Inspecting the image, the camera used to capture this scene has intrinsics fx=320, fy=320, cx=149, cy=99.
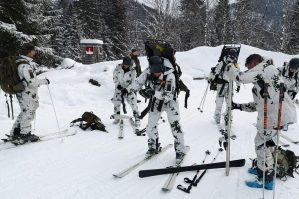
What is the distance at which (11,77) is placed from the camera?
7.33 meters

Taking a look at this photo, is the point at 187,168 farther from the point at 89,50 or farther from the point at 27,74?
the point at 89,50

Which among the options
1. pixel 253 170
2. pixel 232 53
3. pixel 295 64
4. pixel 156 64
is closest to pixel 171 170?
pixel 253 170

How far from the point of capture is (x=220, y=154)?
7.11 meters

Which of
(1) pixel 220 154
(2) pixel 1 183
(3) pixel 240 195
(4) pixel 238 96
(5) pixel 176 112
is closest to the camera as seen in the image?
(3) pixel 240 195

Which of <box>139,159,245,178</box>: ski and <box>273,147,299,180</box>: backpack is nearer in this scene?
<box>273,147,299,180</box>: backpack

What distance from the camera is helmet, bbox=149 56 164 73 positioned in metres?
5.97

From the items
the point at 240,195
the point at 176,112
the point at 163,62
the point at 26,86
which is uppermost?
the point at 163,62

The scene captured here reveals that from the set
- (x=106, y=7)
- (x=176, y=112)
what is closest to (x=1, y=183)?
(x=176, y=112)

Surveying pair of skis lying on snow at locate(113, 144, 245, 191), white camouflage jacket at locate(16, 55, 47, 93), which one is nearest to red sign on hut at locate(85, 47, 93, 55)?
white camouflage jacket at locate(16, 55, 47, 93)

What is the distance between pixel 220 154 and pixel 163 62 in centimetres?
252

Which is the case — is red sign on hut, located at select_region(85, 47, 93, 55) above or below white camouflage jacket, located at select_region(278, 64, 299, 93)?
above

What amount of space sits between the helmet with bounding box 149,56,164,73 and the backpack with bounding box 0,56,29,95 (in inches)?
129

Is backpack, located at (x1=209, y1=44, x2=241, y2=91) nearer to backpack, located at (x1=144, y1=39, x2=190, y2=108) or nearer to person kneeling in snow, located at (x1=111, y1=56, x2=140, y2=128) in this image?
person kneeling in snow, located at (x1=111, y1=56, x2=140, y2=128)

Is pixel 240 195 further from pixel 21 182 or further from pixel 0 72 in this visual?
pixel 0 72
